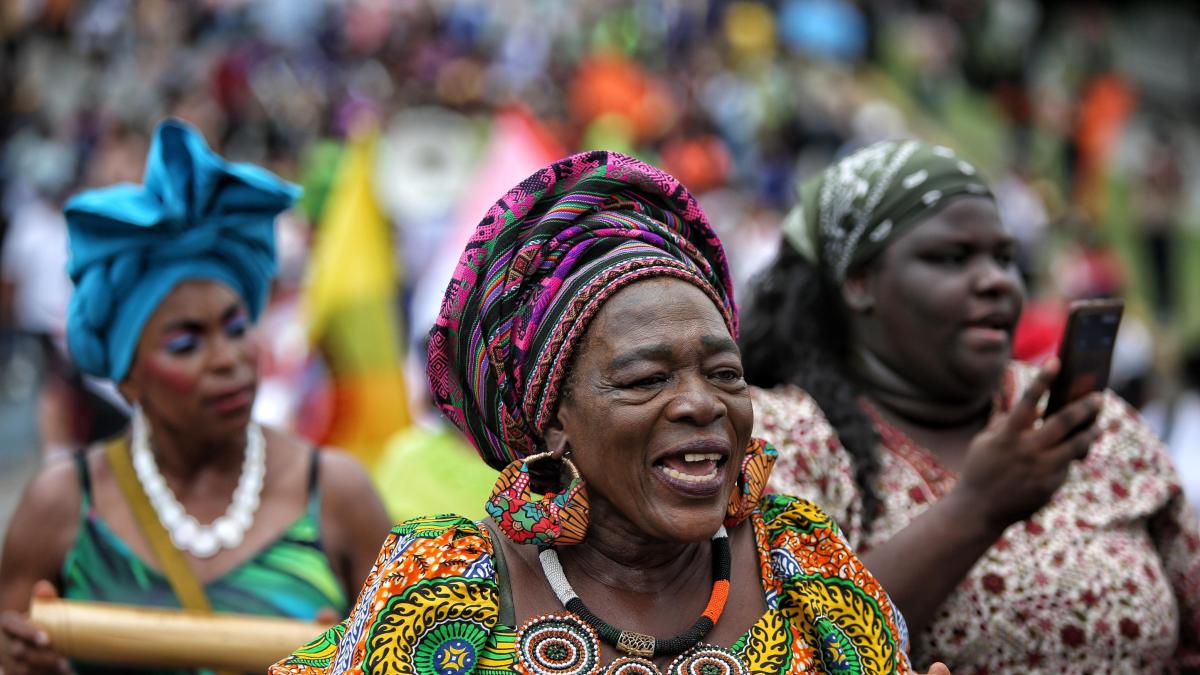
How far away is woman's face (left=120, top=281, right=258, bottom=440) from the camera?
3650 millimetres

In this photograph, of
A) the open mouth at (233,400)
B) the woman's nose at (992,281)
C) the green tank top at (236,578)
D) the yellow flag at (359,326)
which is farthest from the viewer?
the yellow flag at (359,326)

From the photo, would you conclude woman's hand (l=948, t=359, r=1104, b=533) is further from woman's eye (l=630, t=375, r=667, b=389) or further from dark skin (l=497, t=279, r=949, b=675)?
woman's eye (l=630, t=375, r=667, b=389)

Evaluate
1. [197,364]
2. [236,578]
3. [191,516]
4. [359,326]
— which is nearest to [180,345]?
[197,364]

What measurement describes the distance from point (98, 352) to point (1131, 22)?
20.8 metres

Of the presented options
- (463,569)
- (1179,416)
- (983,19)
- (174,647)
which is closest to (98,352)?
(174,647)

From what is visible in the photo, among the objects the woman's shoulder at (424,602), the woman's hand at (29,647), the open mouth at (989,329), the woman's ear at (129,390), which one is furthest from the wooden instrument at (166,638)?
the open mouth at (989,329)

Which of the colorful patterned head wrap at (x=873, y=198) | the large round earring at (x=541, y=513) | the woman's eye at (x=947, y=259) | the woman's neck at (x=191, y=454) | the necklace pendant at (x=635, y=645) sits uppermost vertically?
the colorful patterned head wrap at (x=873, y=198)

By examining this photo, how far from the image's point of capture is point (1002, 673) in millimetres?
2873

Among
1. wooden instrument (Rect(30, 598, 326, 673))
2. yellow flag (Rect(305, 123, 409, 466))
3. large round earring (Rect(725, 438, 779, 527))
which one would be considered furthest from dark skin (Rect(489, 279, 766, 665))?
yellow flag (Rect(305, 123, 409, 466))

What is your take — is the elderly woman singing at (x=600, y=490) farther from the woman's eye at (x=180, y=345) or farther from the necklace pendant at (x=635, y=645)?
the woman's eye at (x=180, y=345)

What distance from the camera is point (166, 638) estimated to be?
10.8 feet

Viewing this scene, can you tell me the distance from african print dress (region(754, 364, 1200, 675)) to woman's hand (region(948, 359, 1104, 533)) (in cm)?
24

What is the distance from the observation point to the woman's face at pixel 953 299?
3100 millimetres

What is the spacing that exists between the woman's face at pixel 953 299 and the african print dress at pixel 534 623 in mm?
811
